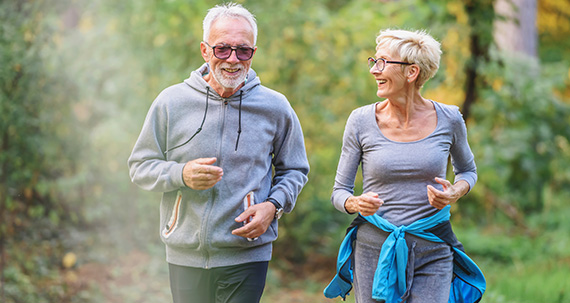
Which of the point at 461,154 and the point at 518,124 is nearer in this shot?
the point at 461,154

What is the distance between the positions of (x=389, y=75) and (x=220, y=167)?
95 centimetres

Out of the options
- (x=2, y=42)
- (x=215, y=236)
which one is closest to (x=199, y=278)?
(x=215, y=236)

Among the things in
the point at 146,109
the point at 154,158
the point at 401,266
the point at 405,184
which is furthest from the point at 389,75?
the point at 146,109

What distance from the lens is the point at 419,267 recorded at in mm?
3197

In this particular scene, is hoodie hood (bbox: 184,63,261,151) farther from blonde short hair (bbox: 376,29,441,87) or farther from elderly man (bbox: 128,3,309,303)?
blonde short hair (bbox: 376,29,441,87)

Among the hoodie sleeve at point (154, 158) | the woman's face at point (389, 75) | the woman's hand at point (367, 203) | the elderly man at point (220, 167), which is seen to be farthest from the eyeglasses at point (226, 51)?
the woman's hand at point (367, 203)

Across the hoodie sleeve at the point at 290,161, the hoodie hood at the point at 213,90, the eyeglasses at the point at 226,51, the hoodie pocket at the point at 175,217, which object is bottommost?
the hoodie pocket at the point at 175,217

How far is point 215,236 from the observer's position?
10.1 ft

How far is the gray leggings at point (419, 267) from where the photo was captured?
3.14 metres

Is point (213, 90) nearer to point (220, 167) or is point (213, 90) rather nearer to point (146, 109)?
point (220, 167)

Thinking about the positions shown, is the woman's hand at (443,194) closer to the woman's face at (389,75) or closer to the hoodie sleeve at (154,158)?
A: the woman's face at (389,75)

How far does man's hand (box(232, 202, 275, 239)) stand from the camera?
3029 millimetres

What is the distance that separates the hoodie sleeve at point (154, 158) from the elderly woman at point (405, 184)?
863 millimetres

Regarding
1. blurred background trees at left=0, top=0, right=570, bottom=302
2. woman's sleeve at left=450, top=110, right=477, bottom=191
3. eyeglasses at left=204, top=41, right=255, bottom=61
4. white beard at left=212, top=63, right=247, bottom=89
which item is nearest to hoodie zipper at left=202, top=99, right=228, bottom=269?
white beard at left=212, top=63, right=247, bottom=89
